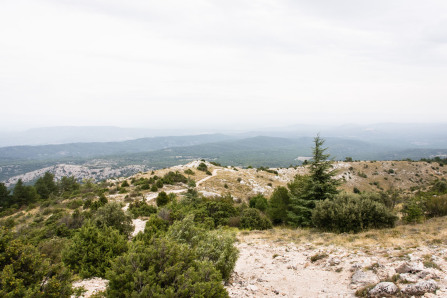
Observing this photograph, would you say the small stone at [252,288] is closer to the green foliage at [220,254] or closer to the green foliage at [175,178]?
the green foliage at [220,254]

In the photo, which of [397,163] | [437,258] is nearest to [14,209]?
[437,258]

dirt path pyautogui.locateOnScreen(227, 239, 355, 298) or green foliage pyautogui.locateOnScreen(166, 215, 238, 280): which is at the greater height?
green foliage pyautogui.locateOnScreen(166, 215, 238, 280)

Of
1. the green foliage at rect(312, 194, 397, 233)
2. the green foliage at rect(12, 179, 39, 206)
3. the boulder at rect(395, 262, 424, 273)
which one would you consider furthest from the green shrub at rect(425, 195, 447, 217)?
the green foliage at rect(12, 179, 39, 206)

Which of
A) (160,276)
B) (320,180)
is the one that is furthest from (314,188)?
(160,276)


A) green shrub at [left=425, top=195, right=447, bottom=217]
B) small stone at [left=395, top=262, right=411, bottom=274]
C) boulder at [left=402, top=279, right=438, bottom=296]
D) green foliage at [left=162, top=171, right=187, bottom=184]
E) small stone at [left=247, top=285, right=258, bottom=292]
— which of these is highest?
boulder at [left=402, top=279, right=438, bottom=296]

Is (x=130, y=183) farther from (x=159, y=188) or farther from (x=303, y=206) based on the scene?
(x=303, y=206)

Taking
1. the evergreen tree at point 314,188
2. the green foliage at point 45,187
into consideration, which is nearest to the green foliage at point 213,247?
the evergreen tree at point 314,188

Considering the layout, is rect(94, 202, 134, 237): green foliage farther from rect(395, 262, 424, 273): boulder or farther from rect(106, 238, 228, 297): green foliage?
rect(395, 262, 424, 273): boulder

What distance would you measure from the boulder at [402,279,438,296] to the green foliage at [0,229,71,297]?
332 inches

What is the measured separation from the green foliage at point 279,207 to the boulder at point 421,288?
1316cm

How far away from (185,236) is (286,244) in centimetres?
601

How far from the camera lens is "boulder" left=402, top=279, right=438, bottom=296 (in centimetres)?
546

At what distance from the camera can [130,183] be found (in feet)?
119

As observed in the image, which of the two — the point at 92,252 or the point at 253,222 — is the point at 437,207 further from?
the point at 92,252
